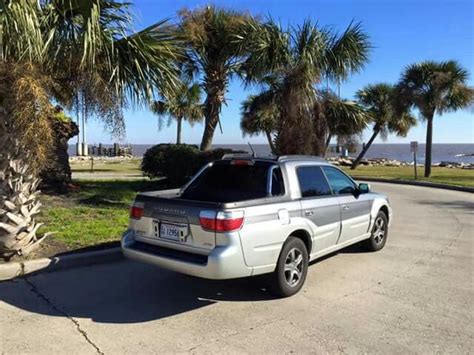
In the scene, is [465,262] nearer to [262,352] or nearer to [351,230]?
[351,230]

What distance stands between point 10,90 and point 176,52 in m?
2.58

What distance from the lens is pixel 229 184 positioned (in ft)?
19.8

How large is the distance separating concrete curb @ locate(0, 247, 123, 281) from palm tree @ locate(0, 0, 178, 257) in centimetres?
37

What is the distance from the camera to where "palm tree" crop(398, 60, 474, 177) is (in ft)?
89.7

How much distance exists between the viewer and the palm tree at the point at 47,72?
588 centimetres

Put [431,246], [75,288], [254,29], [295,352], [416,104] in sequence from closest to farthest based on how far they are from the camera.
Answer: [295,352]
[75,288]
[431,246]
[254,29]
[416,104]

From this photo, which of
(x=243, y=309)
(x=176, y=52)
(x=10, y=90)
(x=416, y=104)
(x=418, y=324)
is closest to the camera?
(x=418, y=324)

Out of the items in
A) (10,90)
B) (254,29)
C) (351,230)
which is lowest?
(351,230)

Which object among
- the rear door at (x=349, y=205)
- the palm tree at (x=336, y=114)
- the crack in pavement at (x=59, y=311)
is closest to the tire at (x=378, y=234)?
the rear door at (x=349, y=205)

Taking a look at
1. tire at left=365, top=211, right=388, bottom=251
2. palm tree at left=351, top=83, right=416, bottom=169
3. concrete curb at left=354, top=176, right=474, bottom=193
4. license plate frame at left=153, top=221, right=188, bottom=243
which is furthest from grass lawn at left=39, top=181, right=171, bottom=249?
palm tree at left=351, top=83, right=416, bottom=169

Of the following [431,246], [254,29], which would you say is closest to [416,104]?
[254,29]

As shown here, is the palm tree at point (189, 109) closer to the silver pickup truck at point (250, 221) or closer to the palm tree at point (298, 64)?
the palm tree at point (298, 64)

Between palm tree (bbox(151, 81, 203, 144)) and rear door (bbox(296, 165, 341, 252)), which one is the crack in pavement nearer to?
rear door (bbox(296, 165, 341, 252))

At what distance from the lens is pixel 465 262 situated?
6.98 m
